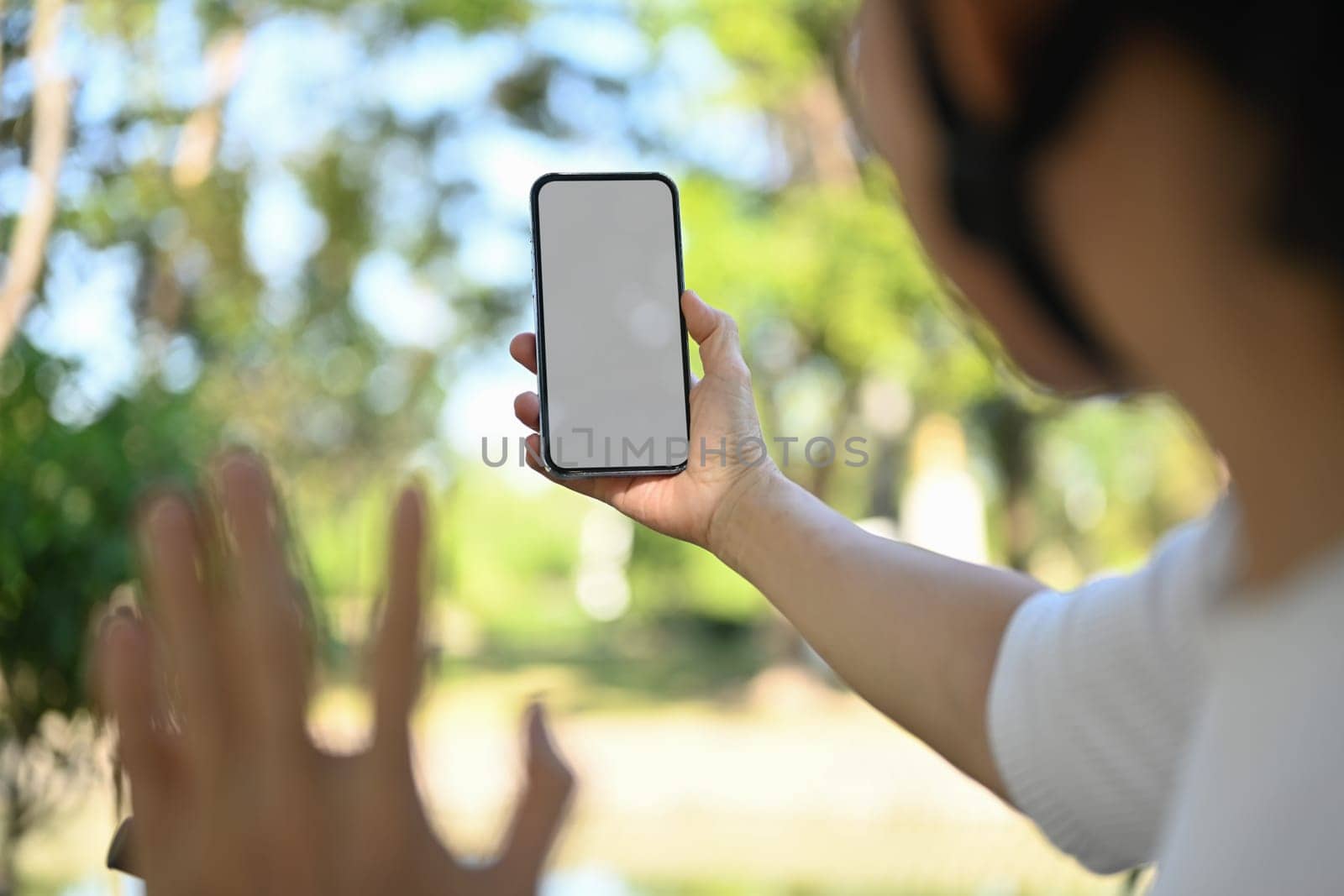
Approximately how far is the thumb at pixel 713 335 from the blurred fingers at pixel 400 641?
77cm

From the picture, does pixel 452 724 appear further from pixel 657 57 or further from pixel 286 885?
pixel 286 885

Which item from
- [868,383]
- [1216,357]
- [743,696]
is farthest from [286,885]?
[743,696]

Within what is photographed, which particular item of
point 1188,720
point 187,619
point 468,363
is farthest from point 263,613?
point 468,363

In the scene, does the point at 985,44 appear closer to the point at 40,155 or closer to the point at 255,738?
the point at 255,738

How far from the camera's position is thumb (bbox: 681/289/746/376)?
1.16 metres

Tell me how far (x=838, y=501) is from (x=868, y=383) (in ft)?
7.58

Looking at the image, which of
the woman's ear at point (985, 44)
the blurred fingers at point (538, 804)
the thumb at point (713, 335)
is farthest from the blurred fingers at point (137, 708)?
the thumb at point (713, 335)

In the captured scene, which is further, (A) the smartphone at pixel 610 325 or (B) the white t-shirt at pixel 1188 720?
(A) the smartphone at pixel 610 325

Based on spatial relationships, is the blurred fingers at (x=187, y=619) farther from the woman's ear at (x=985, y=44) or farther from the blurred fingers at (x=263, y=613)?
the woman's ear at (x=985, y=44)

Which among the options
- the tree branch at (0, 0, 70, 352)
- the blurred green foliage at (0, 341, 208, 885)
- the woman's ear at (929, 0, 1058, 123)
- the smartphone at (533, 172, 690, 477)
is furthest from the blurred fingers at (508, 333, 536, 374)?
the tree branch at (0, 0, 70, 352)

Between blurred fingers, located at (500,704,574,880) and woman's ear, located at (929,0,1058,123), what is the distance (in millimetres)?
248

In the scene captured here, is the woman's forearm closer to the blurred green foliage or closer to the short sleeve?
the short sleeve

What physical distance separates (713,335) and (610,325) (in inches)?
6.3

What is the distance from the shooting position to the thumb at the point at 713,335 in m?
1.16
